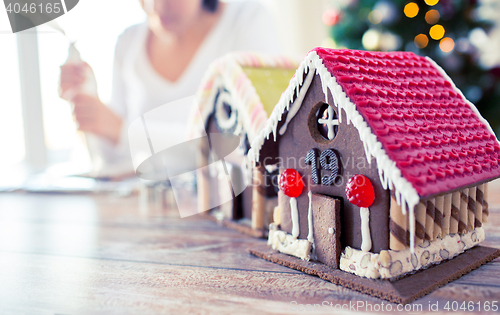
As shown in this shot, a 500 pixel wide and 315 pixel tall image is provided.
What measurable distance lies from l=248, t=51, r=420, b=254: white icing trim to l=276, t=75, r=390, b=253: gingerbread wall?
26mm

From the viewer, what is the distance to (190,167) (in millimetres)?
1551

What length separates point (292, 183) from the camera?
96cm

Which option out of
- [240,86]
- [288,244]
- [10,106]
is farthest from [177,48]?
[10,106]

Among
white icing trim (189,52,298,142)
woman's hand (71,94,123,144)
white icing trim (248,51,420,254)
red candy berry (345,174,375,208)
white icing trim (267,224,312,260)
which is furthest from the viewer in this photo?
woman's hand (71,94,123,144)

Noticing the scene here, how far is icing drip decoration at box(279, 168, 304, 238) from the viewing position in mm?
962

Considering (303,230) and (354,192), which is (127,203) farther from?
(354,192)

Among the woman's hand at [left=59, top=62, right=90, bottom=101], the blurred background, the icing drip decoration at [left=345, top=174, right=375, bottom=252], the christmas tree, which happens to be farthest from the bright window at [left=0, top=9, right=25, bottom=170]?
the icing drip decoration at [left=345, top=174, right=375, bottom=252]

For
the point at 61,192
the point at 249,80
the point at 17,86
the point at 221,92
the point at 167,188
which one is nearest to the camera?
the point at 249,80

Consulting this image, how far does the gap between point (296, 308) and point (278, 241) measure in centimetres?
30

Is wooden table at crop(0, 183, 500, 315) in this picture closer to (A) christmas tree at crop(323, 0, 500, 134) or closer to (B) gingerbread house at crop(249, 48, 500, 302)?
(B) gingerbread house at crop(249, 48, 500, 302)

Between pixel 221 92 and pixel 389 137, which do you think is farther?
pixel 221 92

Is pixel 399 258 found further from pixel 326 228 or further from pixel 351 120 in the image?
pixel 351 120

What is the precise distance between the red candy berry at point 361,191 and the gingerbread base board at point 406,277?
0.17 meters

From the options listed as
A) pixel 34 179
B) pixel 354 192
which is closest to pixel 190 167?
pixel 354 192
